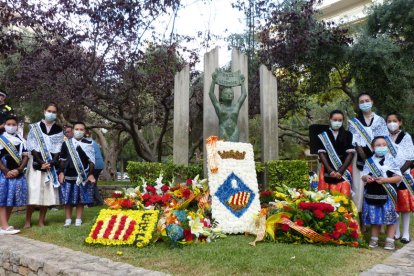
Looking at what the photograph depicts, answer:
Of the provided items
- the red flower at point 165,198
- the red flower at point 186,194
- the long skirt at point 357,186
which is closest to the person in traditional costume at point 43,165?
the red flower at point 165,198

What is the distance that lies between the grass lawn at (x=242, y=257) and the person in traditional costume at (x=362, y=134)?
4.15ft

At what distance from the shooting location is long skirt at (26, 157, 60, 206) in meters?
6.14

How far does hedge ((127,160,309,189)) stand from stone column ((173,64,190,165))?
0.40 metres

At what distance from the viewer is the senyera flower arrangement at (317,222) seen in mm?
4832

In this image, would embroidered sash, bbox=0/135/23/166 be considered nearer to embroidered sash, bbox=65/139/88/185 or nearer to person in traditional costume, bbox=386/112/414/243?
embroidered sash, bbox=65/139/88/185

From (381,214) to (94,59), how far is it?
690cm

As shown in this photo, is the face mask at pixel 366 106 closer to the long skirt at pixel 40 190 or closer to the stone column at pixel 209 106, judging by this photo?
the stone column at pixel 209 106

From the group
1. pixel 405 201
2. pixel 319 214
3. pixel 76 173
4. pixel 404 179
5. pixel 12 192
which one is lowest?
pixel 319 214

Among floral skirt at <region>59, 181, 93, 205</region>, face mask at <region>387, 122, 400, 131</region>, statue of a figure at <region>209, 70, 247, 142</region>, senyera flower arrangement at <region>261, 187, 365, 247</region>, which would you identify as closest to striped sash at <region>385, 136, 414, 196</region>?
face mask at <region>387, 122, 400, 131</region>

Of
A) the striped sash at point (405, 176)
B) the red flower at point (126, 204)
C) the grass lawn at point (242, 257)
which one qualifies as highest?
the striped sash at point (405, 176)

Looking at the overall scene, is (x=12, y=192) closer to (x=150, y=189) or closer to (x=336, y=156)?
(x=150, y=189)

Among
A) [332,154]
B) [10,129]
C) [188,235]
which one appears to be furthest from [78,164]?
[332,154]

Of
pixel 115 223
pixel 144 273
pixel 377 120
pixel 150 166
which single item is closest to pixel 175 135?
pixel 150 166

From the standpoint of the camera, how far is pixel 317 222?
4.92 metres
